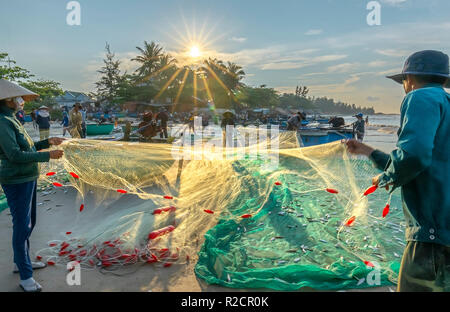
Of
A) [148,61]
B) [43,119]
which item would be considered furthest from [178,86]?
[43,119]

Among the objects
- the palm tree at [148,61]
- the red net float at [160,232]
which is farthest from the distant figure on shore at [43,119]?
the palm tree at [148,61]

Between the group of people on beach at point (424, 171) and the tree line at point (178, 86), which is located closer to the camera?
the group of people on beach at point (424, 171)

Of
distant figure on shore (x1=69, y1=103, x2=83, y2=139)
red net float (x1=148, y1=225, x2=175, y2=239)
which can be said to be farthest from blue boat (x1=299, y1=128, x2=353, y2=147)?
red net float (x1=148, y1=225, x2=175, y2=239)

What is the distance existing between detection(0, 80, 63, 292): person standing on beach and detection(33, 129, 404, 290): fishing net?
0.55 m

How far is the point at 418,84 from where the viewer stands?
1.72 meters

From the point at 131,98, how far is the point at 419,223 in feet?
137

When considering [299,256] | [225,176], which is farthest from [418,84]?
[225,176]

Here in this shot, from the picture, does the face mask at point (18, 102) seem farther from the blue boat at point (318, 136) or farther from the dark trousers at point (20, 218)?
the blue boat at point (318, 136)

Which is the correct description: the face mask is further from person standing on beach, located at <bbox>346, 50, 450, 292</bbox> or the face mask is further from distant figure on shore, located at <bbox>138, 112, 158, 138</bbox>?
distant figure on shore, located at <bbox>138, 112, 158, 138</bbox>

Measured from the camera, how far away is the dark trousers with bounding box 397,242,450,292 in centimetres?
153

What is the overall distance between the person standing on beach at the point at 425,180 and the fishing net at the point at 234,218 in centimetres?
73

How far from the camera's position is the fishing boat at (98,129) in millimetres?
15673

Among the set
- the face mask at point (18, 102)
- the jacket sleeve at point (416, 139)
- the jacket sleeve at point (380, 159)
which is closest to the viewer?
the jacket sleeve at point (416, 139)
